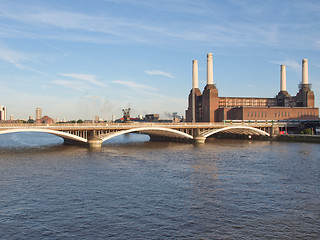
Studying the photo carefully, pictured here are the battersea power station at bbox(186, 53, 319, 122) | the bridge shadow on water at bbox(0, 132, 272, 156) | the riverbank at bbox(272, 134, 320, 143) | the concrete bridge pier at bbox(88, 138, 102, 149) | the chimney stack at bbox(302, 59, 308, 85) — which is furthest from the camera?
Answer: the chimney stack at bbox(302, 59, 308, 85)

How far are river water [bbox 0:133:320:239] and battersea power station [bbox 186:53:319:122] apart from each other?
77338 mm

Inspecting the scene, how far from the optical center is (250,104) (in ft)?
504

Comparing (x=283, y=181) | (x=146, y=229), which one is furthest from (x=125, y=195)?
(x=283, y=181)

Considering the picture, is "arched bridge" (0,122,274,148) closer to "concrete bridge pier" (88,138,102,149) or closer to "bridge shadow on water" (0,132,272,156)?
"concrete bridge pier" (88,138,102,149)

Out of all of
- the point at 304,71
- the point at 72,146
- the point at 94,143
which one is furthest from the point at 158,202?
the point at 304,71

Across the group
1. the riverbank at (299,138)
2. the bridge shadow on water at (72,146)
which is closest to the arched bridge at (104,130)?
the bridge shadow on water at (72,146)

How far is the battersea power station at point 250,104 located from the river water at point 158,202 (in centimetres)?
7734

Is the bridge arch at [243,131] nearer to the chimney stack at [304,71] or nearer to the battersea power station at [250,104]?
the battersea power station at [250,104]

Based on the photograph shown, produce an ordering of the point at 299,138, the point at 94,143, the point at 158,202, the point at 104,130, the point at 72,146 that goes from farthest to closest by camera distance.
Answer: the point at 299,138
the point at 104,130
the point at 72,146
the point at 94,143
the point at 158,202

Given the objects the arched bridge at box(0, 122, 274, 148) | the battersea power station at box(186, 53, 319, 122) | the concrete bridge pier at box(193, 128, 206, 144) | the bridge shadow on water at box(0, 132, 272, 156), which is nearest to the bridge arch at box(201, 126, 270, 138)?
the arched bridge at box(0, 122, 274, 148)

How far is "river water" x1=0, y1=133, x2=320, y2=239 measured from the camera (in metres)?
21.8

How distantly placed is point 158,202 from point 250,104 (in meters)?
133

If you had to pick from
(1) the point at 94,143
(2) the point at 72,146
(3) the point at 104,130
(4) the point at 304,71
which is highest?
(4) the point at 304,71

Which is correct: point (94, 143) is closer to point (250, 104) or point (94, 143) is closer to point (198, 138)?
point (198, 138)
